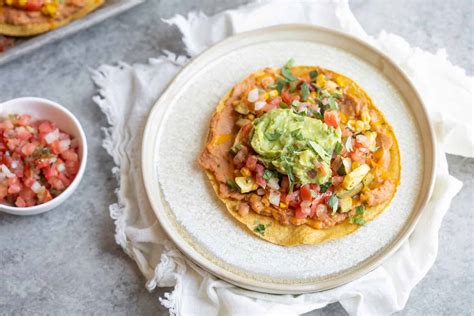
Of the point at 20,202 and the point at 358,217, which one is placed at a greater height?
the point at 358,217

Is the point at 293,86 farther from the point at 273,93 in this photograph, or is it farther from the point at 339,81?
the point at 339,81

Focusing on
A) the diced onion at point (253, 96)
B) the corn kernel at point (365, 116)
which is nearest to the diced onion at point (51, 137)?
the diced onion at point (253, 96)

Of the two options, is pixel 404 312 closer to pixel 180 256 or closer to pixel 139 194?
pixel 180 256

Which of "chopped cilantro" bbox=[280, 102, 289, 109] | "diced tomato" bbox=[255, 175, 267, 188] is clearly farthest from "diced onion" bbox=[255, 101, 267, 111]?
"diced tomato" bbox=[255, 175, 267, 188]

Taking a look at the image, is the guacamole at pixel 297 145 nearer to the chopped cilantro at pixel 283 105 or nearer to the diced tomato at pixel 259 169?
the diced tomato at pixel 259 169

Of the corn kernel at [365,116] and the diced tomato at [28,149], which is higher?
the corn kernel at [365,116]

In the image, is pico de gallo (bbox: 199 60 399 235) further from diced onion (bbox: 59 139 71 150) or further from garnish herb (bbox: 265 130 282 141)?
diced onion (bbox: 59 139 71 150)

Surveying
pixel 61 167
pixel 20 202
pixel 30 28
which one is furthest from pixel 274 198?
pixel 30 28
